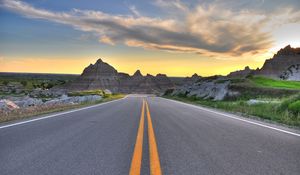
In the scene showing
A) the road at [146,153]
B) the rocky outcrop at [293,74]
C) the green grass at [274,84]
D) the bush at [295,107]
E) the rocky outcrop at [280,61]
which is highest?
the rocky outcrop at [280,61]

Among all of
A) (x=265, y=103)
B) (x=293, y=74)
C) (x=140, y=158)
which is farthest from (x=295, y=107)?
(x=293, y=74)

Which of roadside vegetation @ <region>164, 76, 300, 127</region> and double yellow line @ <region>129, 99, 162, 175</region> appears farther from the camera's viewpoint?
roadside vegetation @ <region>164, 76, 300, 127</region>

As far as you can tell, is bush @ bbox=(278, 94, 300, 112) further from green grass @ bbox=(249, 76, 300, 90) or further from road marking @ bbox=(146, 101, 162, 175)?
green grass @ bbox=(249, 76, 300, 90)

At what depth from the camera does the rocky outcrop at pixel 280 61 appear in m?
120

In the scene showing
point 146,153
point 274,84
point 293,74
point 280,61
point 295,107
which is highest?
point 280,61

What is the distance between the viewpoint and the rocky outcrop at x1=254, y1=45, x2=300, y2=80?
395ft

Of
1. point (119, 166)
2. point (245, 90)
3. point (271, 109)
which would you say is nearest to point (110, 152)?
point (119, 166)

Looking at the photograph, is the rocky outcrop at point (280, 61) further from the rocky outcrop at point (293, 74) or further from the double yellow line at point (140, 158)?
the double yellow line at point (140, 158)

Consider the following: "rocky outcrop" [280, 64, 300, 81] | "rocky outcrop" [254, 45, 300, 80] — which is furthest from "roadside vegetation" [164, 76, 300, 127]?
"rocky outcrop" [254, 45, 300, 80]

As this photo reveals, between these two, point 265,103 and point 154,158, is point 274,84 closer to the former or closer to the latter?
point 265,103

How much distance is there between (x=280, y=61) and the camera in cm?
12456

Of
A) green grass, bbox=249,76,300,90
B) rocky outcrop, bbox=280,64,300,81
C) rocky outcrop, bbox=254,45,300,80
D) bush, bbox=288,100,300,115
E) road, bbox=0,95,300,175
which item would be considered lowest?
road, bbox=0,95,300,175

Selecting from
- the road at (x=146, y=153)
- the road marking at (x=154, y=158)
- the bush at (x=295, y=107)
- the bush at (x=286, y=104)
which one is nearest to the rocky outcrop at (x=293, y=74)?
the bush at (x=286, y=104)

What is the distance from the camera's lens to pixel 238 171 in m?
4.73
